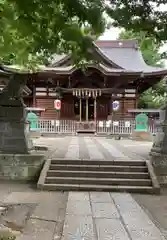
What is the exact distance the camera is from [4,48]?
13.8 feet

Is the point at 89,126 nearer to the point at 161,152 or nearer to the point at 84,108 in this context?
the point at 84,108

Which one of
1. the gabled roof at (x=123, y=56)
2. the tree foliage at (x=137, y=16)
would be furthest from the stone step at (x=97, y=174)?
the gabled roof at (x=123, y=56)

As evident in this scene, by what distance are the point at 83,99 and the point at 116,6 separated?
24.8 meters

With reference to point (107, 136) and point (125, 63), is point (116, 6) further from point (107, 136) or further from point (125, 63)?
point (125, 63)

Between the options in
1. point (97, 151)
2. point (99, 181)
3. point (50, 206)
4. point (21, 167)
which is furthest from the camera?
point (97, 151)

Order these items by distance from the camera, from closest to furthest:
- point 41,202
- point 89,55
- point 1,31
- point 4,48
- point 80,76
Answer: point 89,55, point 1,31, point 4,48, point 41,202, point 80,76

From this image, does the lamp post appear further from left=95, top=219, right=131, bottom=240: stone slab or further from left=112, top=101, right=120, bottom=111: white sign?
left=112, top=101, right=120, bottom=111: white sign

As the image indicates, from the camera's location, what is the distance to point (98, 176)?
963 cm

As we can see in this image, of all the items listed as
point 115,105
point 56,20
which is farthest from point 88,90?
point 56,20

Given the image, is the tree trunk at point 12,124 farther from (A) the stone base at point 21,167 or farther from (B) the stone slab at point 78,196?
(B) the stone slab at point 78,196

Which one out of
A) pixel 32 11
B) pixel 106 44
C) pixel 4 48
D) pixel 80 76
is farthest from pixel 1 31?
pixel 106 44

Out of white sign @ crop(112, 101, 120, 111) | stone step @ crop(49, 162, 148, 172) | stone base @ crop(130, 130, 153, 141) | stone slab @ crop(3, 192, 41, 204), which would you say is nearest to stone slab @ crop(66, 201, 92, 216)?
stone slab @ crop(3, 192, 41, 204)

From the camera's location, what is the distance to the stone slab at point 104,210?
634 cm

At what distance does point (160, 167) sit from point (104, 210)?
11.9ft
